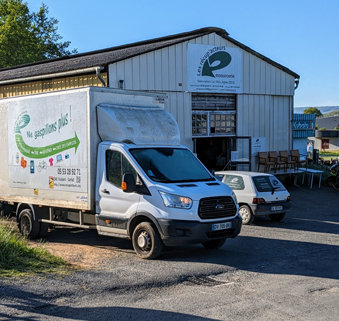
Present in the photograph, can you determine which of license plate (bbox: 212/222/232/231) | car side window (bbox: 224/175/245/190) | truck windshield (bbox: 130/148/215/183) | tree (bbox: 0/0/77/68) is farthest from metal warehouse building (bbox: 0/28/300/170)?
tree (bbox: 0/0/77/68)

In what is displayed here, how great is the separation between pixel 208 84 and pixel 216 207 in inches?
447

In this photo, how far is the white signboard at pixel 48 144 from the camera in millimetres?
10422

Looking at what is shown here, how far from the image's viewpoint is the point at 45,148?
36.7ft

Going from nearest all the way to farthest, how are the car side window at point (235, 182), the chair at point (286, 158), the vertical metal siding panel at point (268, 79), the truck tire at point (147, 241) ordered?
1. the truck tire at point (147, 241)
2. the car side window at point (235, 182)
3. the vertical metal siding panel at point (268, 79)
4. the chair at point (286, 158)

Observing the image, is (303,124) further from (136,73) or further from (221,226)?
(221,226)

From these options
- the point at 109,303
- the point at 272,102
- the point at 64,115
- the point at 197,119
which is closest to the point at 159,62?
the point at 197,119

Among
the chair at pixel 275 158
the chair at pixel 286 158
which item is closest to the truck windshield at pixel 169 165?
the chair at pixel 275 158

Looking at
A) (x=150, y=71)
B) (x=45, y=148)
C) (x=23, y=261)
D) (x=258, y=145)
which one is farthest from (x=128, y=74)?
(x=23, y=261)

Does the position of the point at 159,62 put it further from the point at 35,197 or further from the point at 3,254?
the point at 3,254

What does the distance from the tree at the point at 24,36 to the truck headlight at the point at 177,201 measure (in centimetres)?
4070

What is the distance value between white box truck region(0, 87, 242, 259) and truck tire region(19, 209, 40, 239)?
0.02 metres

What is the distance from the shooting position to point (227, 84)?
2097 cm

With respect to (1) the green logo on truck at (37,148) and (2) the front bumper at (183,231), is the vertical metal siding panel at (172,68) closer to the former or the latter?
(1) the green logo on truck at (37,148)

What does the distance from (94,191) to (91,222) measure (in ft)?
2.38
